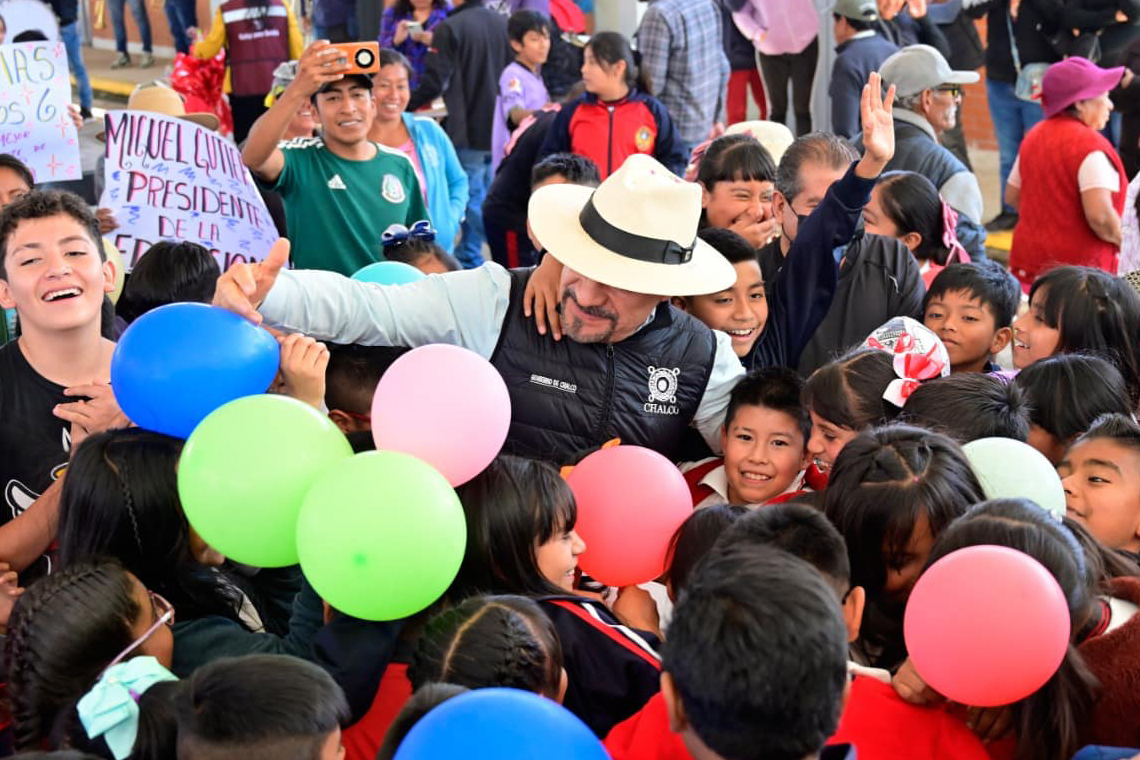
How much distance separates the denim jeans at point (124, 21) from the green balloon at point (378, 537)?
1555 cm

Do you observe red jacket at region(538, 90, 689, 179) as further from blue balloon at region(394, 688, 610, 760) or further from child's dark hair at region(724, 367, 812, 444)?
blue balloon at region(394, 688, 610, 760)

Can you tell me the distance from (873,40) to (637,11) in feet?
11.9

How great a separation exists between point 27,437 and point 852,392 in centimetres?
198

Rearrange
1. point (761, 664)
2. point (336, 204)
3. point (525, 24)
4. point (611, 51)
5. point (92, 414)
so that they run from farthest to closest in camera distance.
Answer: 1. point (525, 24)
2. point (611, 51)
3. point (336, 204)
4. point (92, 414)
5. point (761, 664)

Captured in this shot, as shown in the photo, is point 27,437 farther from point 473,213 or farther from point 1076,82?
point 473,213

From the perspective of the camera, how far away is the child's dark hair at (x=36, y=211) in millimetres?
2865

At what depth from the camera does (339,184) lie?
4.88m

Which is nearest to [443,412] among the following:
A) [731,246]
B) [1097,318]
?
[731,246]

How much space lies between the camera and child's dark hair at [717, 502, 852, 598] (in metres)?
2.01

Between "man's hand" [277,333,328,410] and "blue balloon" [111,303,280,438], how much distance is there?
0.21ft

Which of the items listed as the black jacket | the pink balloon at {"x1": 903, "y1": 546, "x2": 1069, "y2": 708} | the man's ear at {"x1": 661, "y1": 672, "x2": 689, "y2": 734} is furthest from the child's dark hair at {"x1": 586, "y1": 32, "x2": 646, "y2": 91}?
the man's ear at {"x1": 661, "y1": 672, "x2": 689, "y2": 734}

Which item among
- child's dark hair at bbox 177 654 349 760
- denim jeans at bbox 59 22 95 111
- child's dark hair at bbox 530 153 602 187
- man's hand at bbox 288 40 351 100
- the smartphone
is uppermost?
man's hand at bbox 288 40 351 100

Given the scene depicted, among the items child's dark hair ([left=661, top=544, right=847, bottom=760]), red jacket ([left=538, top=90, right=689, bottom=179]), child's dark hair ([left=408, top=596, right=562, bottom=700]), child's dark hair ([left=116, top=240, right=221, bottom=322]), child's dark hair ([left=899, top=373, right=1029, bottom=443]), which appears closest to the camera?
child's dark hair ([left=661, top=544, right=847, bottom=760])

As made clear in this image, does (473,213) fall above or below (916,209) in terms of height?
below
